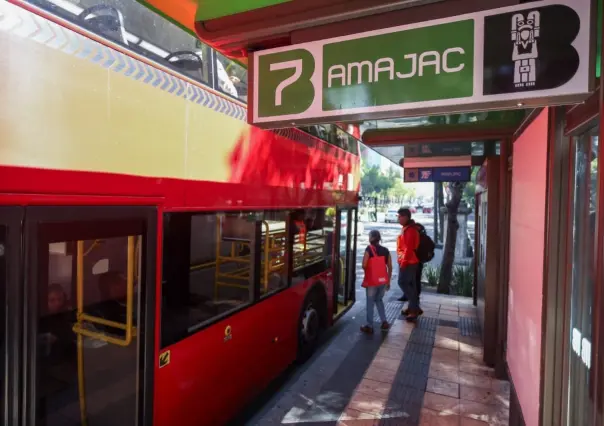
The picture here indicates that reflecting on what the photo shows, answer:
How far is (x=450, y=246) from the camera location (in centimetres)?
1004

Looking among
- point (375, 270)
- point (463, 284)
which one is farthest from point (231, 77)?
point (463, 284)

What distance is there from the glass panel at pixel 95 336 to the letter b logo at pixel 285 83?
1271 mm

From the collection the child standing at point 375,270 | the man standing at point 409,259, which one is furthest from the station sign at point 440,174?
the child standing at point 375,270

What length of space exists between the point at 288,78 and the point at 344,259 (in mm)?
5083

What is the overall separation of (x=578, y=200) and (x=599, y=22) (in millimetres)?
943

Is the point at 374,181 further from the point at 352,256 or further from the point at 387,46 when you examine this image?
the point at 387,46

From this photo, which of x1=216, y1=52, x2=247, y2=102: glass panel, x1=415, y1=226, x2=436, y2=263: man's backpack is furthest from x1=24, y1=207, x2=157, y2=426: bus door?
x1=415, y1=226, x2=436, y2=263: man's backpack

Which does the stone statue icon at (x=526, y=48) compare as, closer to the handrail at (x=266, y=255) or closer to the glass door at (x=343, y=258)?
the handrail at (x=266, y=255)

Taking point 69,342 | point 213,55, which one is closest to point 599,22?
point 213,55

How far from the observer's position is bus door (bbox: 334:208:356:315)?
6.61 meters

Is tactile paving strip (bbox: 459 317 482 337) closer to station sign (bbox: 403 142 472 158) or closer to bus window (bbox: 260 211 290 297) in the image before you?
station sign (bbox: 403 142 472 158)

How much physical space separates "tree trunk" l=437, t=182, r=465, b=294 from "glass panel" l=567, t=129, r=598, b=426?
803 centimetres

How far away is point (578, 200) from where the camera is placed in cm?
224

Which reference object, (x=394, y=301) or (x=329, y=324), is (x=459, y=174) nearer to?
(x=394, y=301)
